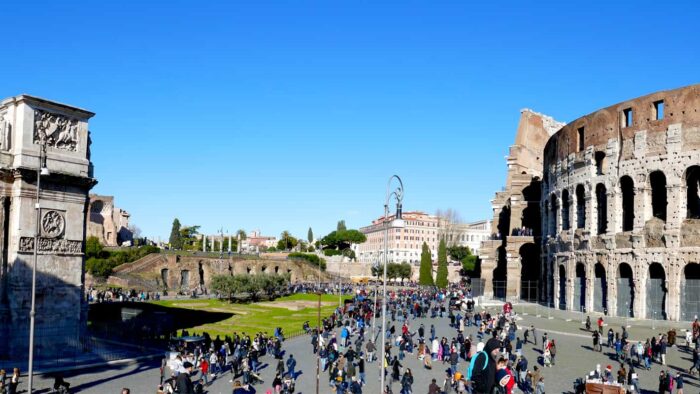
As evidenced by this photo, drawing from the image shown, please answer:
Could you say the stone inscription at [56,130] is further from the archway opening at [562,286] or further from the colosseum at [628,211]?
the archway opening at [562,286]

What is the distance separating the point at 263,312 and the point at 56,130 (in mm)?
25585

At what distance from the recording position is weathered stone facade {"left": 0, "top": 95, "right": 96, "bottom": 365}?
24.2m

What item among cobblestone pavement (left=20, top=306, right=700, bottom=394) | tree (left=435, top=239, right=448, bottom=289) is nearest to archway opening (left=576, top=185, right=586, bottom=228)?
cobblestone pavement (left=20, top=306, right=700, bottom=394)

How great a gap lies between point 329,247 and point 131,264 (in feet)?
235

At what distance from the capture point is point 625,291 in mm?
39250

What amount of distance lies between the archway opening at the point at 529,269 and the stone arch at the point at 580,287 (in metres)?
9.52

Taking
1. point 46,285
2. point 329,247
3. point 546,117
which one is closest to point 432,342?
point 46,285

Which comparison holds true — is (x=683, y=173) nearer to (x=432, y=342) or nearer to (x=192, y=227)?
(x=432, y=342)

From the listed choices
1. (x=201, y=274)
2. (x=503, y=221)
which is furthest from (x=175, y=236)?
(x=503, y=221)

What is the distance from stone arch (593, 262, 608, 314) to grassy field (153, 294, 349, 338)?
18430mm

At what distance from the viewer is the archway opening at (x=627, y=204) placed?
1603 inches

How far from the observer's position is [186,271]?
73.2 metres

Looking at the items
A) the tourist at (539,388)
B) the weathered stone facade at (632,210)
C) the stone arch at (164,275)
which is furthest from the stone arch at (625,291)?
the stone arch at (164,275)

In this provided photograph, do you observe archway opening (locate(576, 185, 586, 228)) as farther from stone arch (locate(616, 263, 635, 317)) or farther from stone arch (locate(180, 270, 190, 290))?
stone arch (locate(180, 270, 190, 290))
